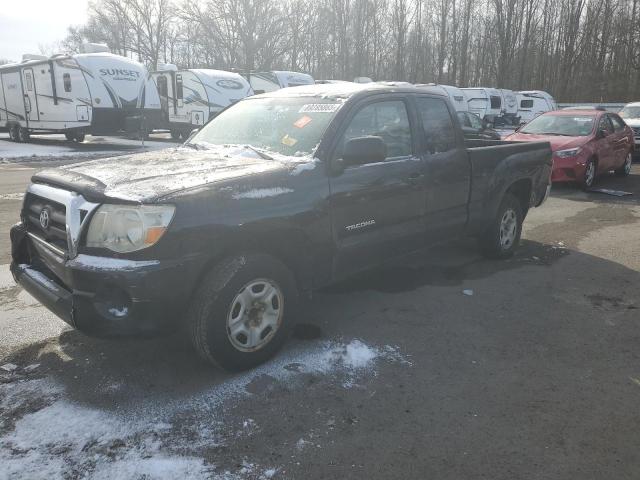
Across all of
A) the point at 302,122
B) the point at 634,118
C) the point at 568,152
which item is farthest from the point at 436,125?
the point at 634,118

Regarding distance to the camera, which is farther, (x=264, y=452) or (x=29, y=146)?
(x=29, y=146)

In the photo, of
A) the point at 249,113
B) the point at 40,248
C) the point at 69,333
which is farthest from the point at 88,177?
the point at 249,113

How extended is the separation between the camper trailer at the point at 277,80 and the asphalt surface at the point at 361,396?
20446 mm

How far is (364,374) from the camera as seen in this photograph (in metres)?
3.46

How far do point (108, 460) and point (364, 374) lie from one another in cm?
162

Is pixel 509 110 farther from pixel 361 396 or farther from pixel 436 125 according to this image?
pixel 361 396

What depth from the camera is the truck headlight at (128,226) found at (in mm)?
2938

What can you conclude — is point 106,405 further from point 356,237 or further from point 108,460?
point 356,237

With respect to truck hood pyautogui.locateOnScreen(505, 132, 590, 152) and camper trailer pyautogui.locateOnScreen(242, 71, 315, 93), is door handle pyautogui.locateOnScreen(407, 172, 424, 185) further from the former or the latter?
camper trailer pyautogui.locateOnScreen(242, 71, 315, 93)

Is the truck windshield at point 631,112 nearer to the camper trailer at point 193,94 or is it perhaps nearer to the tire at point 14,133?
the camper trailer at point 193,94

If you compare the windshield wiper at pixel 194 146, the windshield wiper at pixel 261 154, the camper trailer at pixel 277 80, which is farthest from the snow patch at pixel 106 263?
the camper trailer at pixel 277 80

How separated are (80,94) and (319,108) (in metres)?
16.1

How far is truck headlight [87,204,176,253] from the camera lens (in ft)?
Answer: 9.64

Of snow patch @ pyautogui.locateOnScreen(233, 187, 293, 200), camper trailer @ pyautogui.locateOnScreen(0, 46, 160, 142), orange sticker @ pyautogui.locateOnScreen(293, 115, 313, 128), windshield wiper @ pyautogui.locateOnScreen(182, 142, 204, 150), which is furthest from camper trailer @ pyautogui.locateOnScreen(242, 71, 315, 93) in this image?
snow patch @ pyautogui.locateOnScreen(233, 187, 293, 200)
